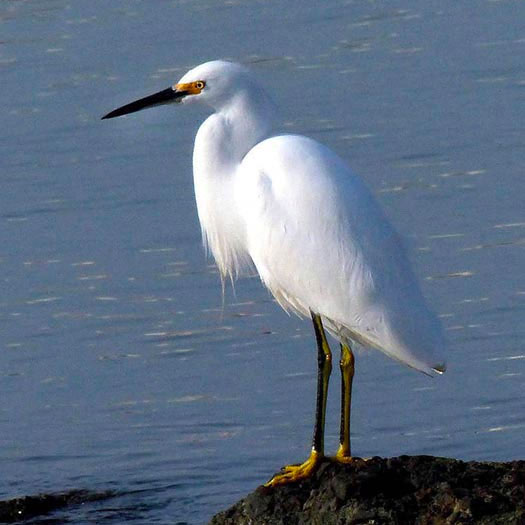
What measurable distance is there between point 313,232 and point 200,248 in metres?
4.12

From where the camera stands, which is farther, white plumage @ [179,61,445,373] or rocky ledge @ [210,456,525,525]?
white plumage @ [179,61,445,373]

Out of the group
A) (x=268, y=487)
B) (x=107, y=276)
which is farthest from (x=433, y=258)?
(x=268, y=487)

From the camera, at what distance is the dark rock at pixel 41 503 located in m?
8.38

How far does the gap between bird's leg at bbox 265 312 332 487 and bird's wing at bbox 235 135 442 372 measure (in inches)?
5.8

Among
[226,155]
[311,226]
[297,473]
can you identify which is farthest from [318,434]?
[226,155]

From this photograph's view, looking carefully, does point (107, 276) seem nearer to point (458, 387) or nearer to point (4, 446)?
point (4, 446)

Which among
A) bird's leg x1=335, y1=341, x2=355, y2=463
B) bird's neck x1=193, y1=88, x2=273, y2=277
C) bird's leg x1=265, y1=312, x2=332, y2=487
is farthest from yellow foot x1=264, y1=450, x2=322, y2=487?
bird's neck x1=193, y1=88, x2=273, y2=277

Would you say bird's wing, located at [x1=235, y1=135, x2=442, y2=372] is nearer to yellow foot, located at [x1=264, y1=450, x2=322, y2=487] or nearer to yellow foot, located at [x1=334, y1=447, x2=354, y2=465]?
yellow foot, located at [x1=334, y1=447, x2=354, y2=465]

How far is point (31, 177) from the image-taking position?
42.2 feet

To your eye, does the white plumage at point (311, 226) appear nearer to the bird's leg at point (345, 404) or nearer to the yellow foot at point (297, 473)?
the bird's leg at point (345, 404)

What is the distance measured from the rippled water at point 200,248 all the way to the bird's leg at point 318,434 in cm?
122

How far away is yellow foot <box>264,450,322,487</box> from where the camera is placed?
691 centimetres

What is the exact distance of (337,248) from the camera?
732 cm

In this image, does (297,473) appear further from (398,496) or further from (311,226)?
(311,226)
